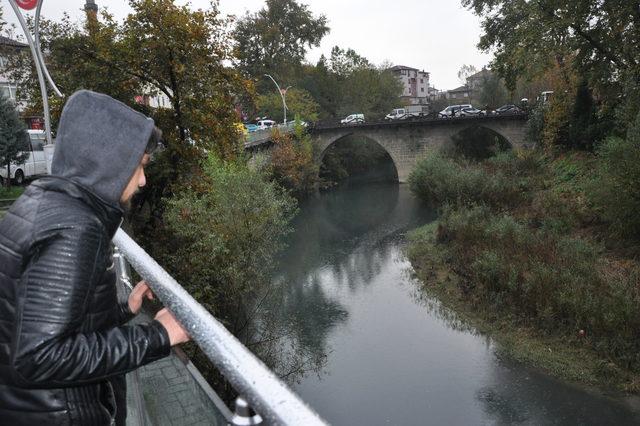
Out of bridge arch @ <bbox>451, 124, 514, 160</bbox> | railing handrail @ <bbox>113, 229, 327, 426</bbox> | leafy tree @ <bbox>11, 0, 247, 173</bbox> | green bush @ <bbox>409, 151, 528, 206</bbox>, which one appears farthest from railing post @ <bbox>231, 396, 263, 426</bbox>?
bridge arch @ <bbox>451, 124, 514, 160</bbox>

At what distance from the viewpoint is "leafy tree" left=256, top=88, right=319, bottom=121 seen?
45.7 metres

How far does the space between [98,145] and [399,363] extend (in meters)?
12.1

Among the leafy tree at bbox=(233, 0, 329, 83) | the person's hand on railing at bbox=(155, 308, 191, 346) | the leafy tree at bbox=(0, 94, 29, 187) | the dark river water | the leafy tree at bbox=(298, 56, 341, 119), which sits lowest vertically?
the dark river water

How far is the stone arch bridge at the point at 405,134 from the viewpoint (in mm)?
39469

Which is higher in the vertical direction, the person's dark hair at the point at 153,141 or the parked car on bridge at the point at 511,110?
the parked car on bridge at the point at 511,110

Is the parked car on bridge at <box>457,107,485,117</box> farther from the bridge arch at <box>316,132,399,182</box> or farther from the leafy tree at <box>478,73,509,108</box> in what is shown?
the leafy tree at <box>478,73,509,108</box>

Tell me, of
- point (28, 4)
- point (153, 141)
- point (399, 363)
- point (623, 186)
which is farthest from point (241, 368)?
point (623, 186)

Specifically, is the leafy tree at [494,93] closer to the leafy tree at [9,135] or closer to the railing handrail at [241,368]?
the leafy tree at [9,135]

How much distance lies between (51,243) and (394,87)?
60.0 meters

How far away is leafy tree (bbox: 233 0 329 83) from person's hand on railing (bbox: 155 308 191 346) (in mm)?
45767

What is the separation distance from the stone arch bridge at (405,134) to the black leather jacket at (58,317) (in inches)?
1527

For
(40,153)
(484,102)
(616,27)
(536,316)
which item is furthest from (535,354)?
(484,102)

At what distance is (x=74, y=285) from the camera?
1.30 metres

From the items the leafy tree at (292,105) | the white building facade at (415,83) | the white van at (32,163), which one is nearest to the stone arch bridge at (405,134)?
the leafy tree at (292,105)
